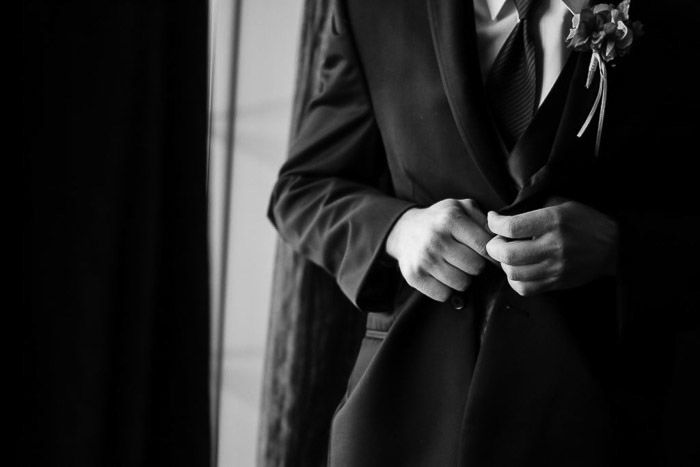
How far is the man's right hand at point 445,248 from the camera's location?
1.08 metres

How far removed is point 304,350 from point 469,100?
602 mm

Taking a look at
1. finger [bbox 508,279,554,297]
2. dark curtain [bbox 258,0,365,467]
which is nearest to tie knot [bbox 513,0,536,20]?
finger [bbox 508,279,554,297]

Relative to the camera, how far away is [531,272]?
40.8 inches

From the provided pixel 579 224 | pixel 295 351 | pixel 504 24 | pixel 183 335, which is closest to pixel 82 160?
pixel 183 335

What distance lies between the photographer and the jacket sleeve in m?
1.21

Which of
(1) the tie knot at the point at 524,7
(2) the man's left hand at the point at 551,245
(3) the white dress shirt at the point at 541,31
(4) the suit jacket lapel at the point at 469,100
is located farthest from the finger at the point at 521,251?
(1) the tie knot at the point at 524,7

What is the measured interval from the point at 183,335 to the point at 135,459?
0.08 metres

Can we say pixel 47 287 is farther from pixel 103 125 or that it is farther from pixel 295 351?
pixel 295 351

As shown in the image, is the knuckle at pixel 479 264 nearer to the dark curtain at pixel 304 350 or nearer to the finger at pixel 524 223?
the finger at pixel 524 223

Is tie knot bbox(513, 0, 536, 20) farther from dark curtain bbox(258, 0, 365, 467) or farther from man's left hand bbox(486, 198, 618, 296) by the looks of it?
dark curtain bbox(258, 0, 365, 467)

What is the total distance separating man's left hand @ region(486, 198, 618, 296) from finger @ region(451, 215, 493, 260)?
2cm

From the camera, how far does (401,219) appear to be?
118cm

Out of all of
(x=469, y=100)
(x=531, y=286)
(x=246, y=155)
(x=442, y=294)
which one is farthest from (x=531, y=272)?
(x=246, y=155)

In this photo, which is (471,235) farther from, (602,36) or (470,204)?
(602,36)
